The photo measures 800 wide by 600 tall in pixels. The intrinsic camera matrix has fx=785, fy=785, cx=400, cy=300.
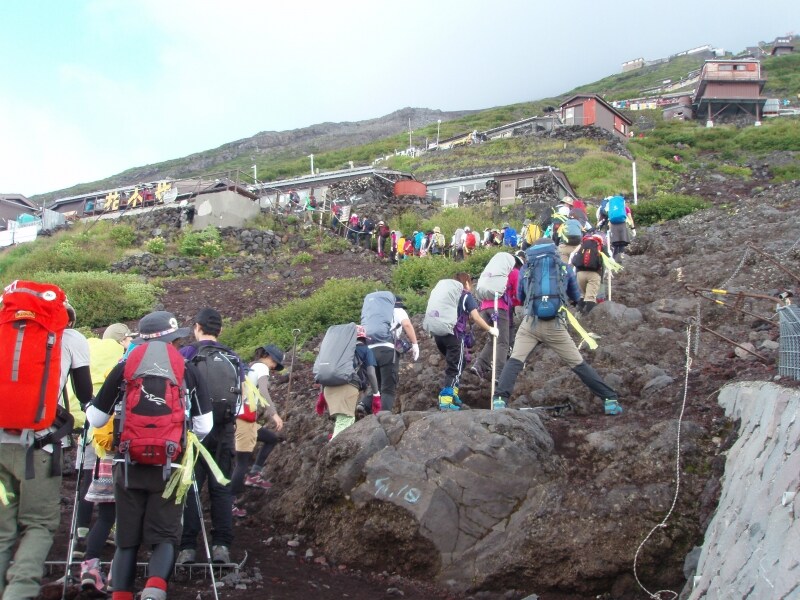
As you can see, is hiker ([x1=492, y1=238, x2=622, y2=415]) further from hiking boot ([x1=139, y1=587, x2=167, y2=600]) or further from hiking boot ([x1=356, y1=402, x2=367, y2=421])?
hiking boot ([x1=139, y1=587, x2=167, y2=600])

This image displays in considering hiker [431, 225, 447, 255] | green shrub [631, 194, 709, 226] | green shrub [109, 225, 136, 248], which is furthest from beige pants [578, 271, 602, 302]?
green shrub [109, 225, 136, 248]

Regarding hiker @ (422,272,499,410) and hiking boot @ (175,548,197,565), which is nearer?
hiking boot @ (175,548,197,565)

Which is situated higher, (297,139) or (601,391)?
(297,139)

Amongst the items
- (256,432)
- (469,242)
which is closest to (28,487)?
(256,432)

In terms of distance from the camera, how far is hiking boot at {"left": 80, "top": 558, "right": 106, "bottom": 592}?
533 cm

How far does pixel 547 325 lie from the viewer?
7859 mm

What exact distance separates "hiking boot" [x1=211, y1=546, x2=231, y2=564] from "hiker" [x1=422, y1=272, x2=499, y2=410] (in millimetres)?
3388

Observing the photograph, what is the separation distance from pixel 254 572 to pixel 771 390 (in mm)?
4021

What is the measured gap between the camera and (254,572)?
6051mm

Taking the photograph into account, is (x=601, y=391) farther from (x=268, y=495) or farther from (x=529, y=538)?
(x=268, y=495)

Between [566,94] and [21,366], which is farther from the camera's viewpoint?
[566,94]

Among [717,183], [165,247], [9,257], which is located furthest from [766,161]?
[9,257]

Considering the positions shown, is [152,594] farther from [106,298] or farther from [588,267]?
[106,298]

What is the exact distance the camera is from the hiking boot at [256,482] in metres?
8.21
